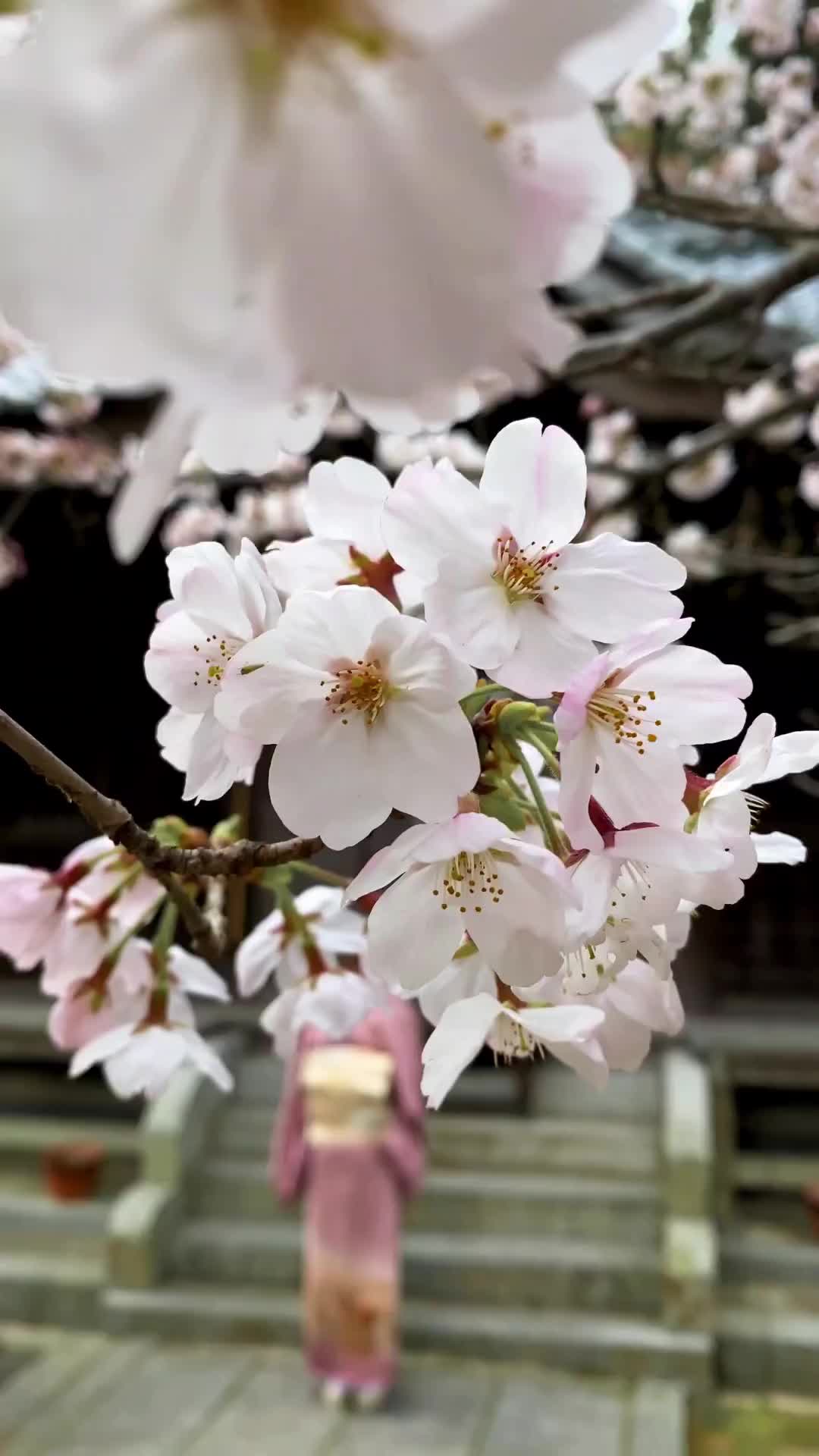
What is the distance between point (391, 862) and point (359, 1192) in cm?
280

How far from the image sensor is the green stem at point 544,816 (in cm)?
50

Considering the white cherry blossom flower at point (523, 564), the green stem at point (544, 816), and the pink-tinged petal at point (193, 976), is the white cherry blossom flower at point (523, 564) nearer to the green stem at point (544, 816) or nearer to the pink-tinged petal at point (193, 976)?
the green stem at point (544, 816)

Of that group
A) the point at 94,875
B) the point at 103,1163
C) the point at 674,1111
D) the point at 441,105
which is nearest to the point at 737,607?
the point at 674,1111

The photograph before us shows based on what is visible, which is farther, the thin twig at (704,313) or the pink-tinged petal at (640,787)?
the thin twig at (704,313)

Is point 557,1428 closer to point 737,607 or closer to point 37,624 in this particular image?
point 737,607

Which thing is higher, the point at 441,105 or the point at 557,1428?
the point at 441,105

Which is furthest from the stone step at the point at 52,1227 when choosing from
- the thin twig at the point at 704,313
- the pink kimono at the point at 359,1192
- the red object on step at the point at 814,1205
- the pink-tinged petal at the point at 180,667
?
the pink-tinged petal at the point at 180,667

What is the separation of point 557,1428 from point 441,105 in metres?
3.17

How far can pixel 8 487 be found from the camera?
4414mm

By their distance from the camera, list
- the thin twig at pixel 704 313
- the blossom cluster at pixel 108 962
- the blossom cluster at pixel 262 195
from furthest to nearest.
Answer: the thin twig at pixel 704 313, the blossom cluster at pixel 108 962, the blossom cluster at pixel 262 195

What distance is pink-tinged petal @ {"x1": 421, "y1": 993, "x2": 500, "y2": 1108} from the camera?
0.53m

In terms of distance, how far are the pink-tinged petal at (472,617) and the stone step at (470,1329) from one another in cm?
316

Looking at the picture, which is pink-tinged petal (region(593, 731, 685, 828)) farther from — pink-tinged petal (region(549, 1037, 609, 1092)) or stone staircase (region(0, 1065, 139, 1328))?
stone staircase (region(0, 1065, 139, 1328))

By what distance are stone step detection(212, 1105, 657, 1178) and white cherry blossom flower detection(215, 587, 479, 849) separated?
3.56 metres
